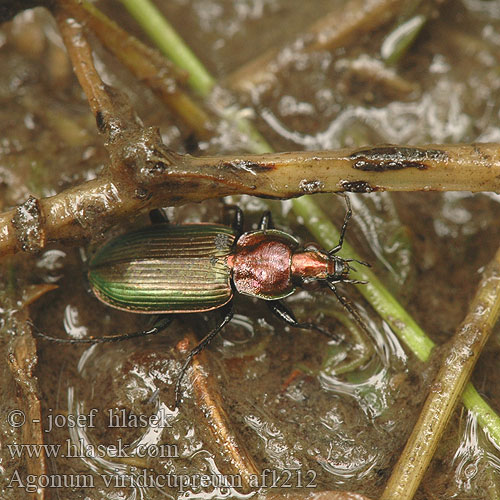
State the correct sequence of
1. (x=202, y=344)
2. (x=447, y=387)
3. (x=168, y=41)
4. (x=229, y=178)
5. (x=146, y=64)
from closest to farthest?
1. (x=229, y=178)
2. (x=447, y=387)
3. (x=202, y=344)
4. (x=146, y=64)
5. (x=168, y=41)

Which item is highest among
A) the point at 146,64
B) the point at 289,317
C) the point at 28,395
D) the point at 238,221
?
the point at 146,64

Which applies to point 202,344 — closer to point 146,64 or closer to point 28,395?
point 28,395

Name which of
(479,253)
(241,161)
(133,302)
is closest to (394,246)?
(479,253)

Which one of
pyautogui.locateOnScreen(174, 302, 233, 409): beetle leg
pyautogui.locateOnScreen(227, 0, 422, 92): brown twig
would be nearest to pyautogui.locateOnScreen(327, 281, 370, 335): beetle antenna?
pyautogui.locateOnScreen(174, 302, 233, 409): beetle leg

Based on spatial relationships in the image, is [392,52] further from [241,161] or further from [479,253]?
[241,161]

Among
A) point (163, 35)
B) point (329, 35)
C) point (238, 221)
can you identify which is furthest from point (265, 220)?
point (329, 35)

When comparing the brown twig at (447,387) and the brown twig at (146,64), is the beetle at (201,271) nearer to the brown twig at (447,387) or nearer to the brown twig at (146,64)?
the brown twig at (447,387)

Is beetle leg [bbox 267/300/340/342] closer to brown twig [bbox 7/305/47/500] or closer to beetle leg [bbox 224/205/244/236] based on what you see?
beetle leg [bbox 224/205/244/236]
